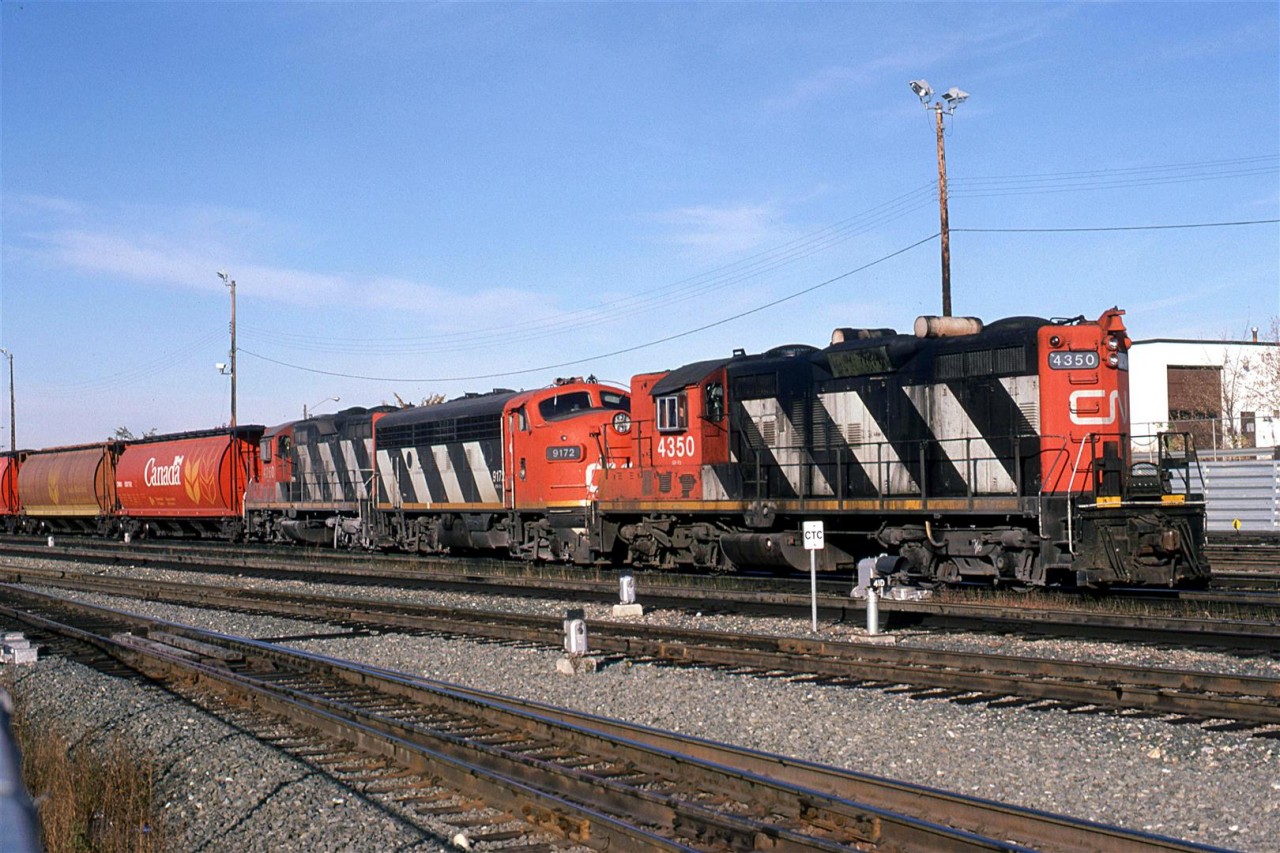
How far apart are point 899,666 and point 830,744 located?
220 cm

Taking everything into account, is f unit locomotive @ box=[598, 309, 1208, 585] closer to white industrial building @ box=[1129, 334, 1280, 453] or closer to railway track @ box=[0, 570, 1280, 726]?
railway track @ box=[0, 570, 1280, 726]

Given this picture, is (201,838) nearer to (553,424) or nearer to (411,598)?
(411,598)

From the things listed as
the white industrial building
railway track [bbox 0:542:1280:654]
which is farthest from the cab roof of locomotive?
the white industrial building

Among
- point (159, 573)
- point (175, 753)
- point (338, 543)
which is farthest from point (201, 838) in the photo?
point (338, 543)

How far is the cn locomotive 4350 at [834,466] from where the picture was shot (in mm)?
13750

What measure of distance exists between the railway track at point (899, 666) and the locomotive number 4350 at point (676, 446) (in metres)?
5.17

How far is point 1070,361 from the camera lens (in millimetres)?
13961

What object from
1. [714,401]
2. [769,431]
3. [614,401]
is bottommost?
[769,431]

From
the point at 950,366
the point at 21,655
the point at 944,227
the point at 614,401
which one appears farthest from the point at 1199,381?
the point at 21,655

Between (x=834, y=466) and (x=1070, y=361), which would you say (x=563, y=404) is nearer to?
(x=834, y=466)

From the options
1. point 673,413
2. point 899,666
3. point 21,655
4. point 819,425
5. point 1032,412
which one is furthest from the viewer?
point 673,413

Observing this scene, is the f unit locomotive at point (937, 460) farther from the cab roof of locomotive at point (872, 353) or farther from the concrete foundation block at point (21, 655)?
the concrete foundation block at point (21, 655)

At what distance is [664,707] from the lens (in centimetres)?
870

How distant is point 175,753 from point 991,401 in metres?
10.4
